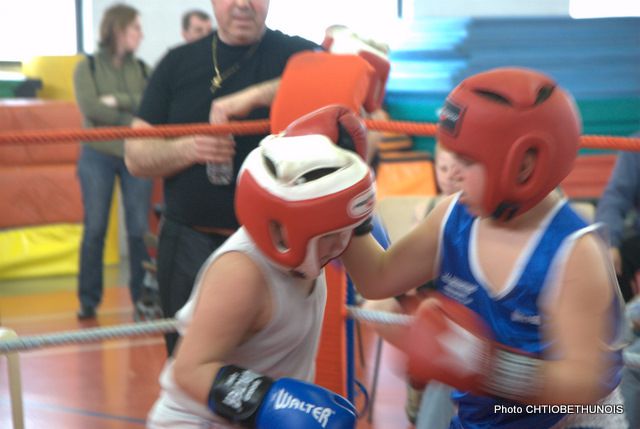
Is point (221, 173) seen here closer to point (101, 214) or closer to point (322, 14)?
point (101, 214)

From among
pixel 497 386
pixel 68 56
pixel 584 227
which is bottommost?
pixel 68 56

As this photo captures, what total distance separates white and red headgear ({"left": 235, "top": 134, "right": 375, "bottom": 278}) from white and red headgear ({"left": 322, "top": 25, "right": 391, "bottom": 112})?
3.68ft

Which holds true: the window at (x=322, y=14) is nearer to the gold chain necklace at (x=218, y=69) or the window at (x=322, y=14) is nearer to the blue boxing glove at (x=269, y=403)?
the gold chain necklace at (x=218, y=69)

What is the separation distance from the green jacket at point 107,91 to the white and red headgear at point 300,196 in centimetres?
367

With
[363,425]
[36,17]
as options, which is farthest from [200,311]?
[36,17]

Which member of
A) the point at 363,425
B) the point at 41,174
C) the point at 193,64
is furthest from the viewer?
the point at 41,174

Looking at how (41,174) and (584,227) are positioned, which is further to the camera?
(41,174)

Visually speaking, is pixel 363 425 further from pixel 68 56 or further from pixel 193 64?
pixel 68 56

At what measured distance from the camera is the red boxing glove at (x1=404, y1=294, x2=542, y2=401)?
1362 millimetres

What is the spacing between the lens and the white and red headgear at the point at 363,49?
276cm

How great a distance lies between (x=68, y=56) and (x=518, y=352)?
6337mm

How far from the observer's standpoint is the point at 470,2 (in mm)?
8359

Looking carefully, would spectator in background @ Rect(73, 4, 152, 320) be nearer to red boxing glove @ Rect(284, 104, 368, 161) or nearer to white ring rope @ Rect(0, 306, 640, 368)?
white ring rope @ Rect(0, 306, 640, 368)

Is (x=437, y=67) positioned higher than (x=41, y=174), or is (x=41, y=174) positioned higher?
(x=437, y=67)
